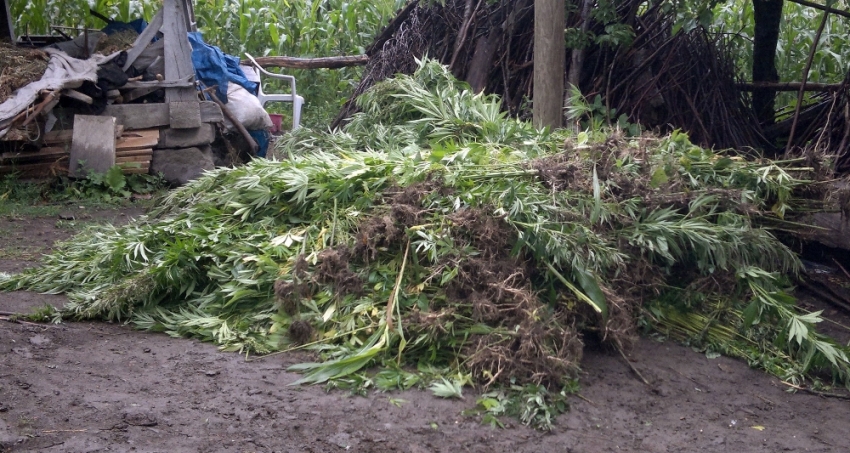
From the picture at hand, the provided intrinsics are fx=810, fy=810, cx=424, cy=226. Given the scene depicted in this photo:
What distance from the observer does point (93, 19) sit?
11.5 metres

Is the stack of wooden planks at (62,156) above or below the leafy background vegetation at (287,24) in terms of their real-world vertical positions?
below

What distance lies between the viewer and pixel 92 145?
27.2 feet

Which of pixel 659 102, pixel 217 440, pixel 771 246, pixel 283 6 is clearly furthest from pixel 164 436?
pixel 283 6

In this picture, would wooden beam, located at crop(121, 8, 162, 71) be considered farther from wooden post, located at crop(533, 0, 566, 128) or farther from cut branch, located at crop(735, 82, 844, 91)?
cut branch, located at crop(735, 82, 844, 91)

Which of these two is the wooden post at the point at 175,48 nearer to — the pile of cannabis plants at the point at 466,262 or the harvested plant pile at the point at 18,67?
the harvested plant pile at the point at 18,67

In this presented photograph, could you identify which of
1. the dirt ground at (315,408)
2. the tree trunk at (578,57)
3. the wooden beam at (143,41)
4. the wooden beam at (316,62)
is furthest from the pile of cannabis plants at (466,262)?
the wooden beam at (316,62)

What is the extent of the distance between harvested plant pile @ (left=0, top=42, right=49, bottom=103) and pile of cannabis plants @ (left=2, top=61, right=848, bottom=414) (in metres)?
3.37

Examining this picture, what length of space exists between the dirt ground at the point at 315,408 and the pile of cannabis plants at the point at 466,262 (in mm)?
181

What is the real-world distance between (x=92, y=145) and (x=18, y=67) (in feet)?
3.31

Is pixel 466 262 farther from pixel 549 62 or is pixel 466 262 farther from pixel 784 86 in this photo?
pixel 784 86

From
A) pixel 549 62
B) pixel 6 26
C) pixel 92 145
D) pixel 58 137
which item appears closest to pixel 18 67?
pixel 58 137

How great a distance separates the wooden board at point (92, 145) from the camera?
8250 millimetres

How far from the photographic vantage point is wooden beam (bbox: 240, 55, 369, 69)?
10.6 meters

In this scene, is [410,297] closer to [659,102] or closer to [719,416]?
[719,416]
